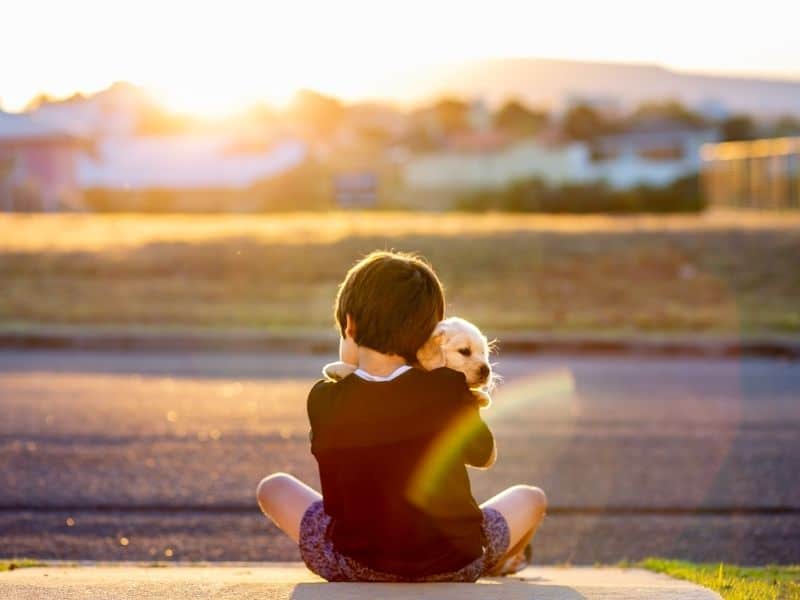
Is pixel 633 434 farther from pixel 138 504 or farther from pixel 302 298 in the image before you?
pixel 302 298

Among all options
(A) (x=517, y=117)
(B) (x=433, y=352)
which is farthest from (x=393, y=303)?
(A) (x=517, y=117)

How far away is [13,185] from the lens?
117ft

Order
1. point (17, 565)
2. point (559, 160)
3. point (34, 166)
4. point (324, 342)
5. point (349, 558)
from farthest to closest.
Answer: point (559, 160) < point (34, 166) < point (324, 342) < point (17, 565) < point (349, 558)

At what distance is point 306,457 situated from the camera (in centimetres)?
747

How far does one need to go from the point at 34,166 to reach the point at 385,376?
37.3 meters

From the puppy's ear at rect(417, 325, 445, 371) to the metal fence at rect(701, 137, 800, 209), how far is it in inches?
1107

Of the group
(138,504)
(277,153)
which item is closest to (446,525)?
(138,504)

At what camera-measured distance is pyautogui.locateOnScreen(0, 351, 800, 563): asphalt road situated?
581 cm

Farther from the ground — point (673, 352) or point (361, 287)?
point (361, 287)

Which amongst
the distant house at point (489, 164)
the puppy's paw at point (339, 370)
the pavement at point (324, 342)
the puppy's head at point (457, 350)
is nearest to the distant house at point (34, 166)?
the pavement at point (324, 342)

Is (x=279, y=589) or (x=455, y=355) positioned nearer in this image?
(x=279, y=589)

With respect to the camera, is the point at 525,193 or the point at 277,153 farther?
the point at 277,153

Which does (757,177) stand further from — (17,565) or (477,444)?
(477,444)

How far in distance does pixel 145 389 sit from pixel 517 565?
6.24 meters
